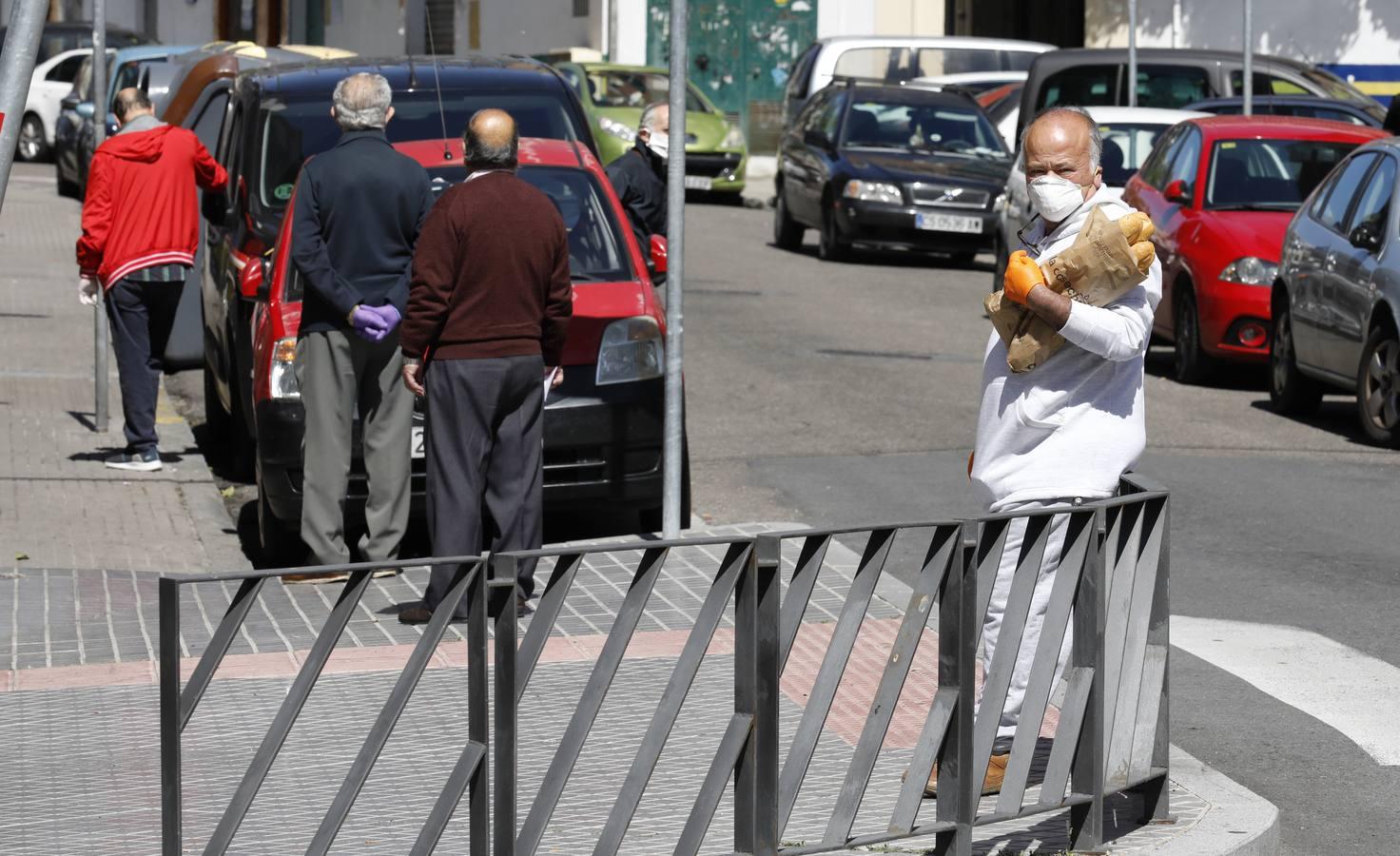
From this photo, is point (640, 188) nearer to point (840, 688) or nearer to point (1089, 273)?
point (1089, 273)

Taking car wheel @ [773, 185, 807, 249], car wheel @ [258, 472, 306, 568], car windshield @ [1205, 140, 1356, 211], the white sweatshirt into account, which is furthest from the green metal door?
the white sweatshirt

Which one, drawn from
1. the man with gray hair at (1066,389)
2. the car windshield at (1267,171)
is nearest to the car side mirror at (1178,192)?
the car windshield at (1267,171)

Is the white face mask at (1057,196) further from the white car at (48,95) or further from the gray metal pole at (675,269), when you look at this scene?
the white car at (48,95)

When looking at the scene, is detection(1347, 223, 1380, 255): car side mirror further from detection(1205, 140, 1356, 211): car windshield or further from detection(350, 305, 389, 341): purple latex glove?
detection(350, 305, 389, 341): purple latex glove

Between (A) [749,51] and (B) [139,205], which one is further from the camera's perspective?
(A) [749,51]

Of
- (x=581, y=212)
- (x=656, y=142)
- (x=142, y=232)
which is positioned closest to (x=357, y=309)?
(x=581, y=212)

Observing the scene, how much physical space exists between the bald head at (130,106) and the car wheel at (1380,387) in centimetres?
641

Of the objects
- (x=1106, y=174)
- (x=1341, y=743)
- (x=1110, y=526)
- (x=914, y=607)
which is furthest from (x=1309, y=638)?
(x=1106, y=174)

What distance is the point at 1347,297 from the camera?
12219 millimetres

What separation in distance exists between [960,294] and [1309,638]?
1172 cm

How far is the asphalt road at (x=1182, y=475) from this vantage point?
6.38m

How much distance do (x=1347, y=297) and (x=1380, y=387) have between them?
0.59 meters

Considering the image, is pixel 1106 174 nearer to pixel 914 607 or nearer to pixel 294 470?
pixel 294 470

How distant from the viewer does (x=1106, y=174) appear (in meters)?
18.0
